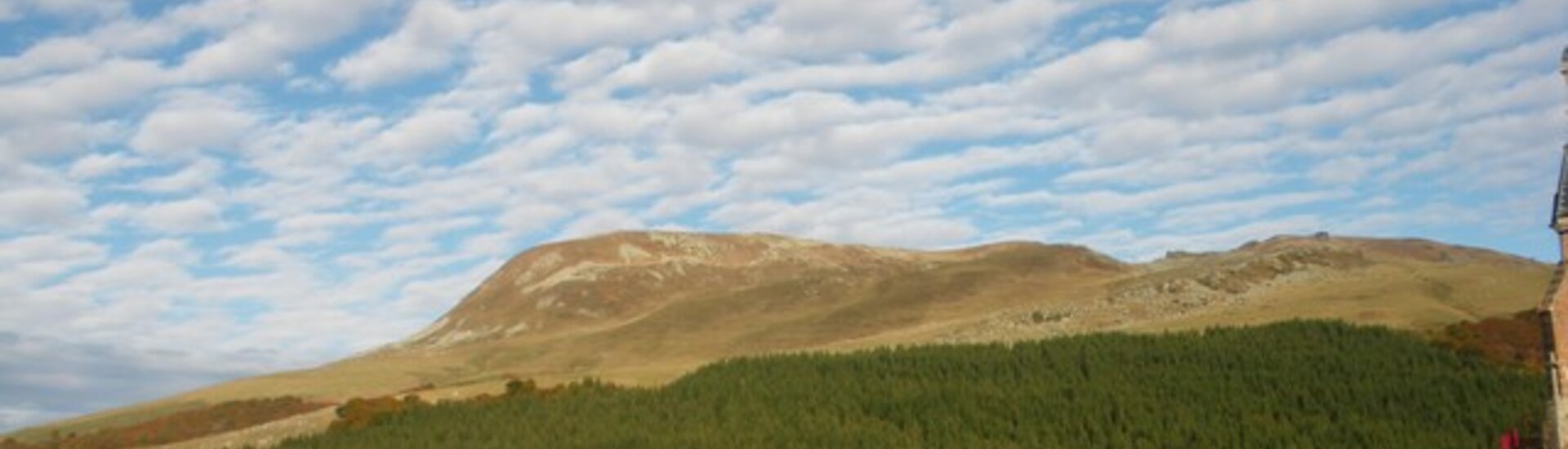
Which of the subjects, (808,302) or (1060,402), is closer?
(1060,402)

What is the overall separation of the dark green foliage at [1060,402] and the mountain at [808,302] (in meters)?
11.8

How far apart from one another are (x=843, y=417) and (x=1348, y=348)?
15.4m

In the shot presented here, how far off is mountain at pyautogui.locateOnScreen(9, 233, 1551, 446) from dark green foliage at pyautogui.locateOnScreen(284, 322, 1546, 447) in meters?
11.8

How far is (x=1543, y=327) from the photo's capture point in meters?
13.5

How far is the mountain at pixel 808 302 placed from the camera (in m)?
60.1

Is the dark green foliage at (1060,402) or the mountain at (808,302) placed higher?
the mountain at (808,302)

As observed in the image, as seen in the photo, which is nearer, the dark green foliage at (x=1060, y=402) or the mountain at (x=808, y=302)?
the dark green foliage at (x=1060, y=402)

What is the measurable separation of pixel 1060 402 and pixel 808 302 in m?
70.5

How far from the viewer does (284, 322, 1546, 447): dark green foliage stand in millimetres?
26906

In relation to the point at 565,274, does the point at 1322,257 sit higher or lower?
lower

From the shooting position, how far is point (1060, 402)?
100 feet

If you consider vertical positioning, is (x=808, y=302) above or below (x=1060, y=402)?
above

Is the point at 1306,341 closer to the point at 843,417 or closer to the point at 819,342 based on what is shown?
the point at 843,417

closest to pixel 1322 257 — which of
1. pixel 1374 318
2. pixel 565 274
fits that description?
pixel 1374 318
